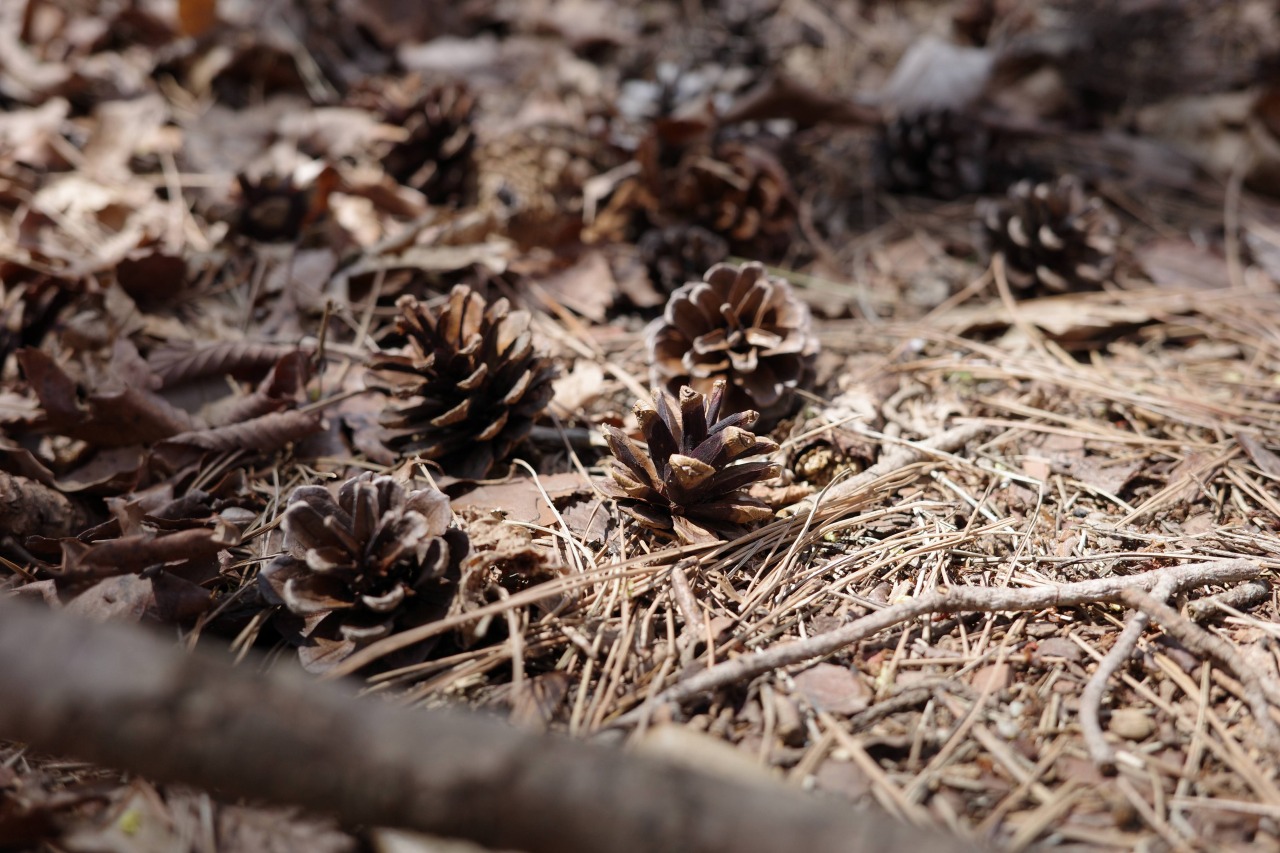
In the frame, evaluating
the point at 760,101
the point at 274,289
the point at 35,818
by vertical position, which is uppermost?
the point at 760,101

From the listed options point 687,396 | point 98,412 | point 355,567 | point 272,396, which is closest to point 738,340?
point 687,396

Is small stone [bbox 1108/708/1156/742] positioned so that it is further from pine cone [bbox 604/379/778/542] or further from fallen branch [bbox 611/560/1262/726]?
pine cone [bbox 604/379/778/542]

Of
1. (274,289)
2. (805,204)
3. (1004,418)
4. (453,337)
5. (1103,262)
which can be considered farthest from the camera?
(805,204)

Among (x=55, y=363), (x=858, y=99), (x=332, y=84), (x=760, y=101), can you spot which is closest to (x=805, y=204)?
(x=760, y=101)

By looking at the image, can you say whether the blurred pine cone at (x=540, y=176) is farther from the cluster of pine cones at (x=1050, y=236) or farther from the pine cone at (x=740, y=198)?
the cluster of pine cones at (x=1050, y=236)

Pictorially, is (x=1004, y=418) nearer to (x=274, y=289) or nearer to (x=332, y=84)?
(x=274, y=289)

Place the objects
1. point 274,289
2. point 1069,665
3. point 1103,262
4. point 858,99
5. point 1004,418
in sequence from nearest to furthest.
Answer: point 1069,665 → point 1004,418 → point 274,289 → point 1103,262 → point 858,99

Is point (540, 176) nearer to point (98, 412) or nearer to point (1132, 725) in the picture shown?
point (98, 412)

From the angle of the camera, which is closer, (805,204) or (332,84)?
(805,204)
